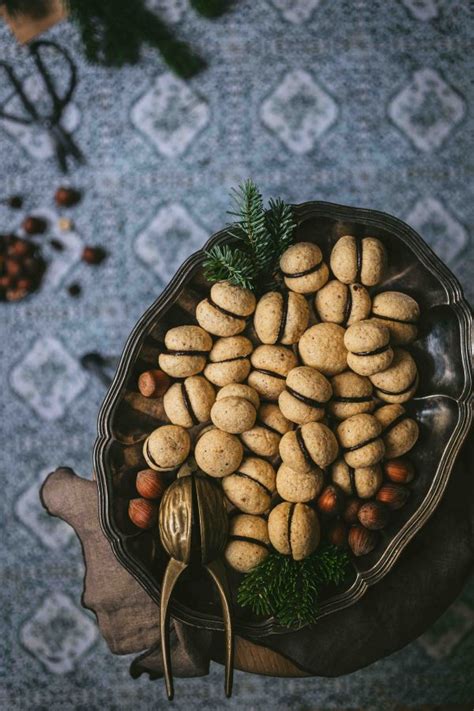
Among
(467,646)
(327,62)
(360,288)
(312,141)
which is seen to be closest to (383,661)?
(467,646)

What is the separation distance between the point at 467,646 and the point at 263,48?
1.32 m

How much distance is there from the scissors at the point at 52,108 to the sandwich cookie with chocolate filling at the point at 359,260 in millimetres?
716

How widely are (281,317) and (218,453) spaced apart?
200mm

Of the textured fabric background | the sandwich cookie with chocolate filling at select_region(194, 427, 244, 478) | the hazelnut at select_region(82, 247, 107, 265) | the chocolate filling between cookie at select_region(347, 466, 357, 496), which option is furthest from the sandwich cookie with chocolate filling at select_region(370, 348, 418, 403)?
the hazelnut at select_region(82, 247, 107, 265)

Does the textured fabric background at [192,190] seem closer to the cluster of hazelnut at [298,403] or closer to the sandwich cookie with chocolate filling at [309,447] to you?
the cluster of hazelnut at [298,403]

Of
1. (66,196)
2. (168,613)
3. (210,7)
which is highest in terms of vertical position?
(210,7)

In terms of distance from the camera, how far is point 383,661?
1.33 metres

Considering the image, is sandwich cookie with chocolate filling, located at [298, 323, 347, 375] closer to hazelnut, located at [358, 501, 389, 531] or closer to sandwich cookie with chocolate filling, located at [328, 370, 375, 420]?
sandwich cookie with chocolate filling, located at [328, 370, 375, 420]

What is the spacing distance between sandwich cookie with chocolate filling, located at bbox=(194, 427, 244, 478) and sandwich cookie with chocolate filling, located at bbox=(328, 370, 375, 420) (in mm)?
145

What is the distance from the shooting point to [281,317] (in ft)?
2.87

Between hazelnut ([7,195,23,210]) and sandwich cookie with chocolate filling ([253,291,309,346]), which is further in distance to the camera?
hazelnut ([7,195,23,210])

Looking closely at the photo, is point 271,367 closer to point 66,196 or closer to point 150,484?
point 150,484

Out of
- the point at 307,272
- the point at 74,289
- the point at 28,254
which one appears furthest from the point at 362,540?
the point at 28,254

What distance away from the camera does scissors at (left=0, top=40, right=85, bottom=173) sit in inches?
53.5
